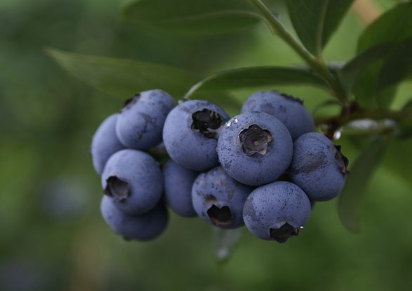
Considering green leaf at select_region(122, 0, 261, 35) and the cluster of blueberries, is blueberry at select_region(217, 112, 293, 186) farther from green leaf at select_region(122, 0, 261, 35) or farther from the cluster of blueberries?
green leaf at select_region(122, 0, 261, 35)

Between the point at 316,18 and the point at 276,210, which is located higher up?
the point at 316,18

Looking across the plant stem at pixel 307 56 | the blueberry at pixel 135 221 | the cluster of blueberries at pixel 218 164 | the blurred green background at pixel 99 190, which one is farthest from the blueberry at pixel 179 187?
the blurred green background at pixel 99 190

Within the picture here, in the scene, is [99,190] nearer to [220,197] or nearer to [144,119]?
[144,119]

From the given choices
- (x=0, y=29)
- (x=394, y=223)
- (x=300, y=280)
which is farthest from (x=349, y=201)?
(x=0, y=29)

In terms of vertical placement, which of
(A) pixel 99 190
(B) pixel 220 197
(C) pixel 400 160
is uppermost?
(B) pixel 220 197

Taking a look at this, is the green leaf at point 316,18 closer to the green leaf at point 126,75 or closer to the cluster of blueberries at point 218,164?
the cluster of blueberries at point 218,164

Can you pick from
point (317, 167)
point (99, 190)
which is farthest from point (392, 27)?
point (99, 190)

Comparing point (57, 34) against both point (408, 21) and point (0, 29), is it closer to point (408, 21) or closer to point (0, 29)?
point (0, 29)
